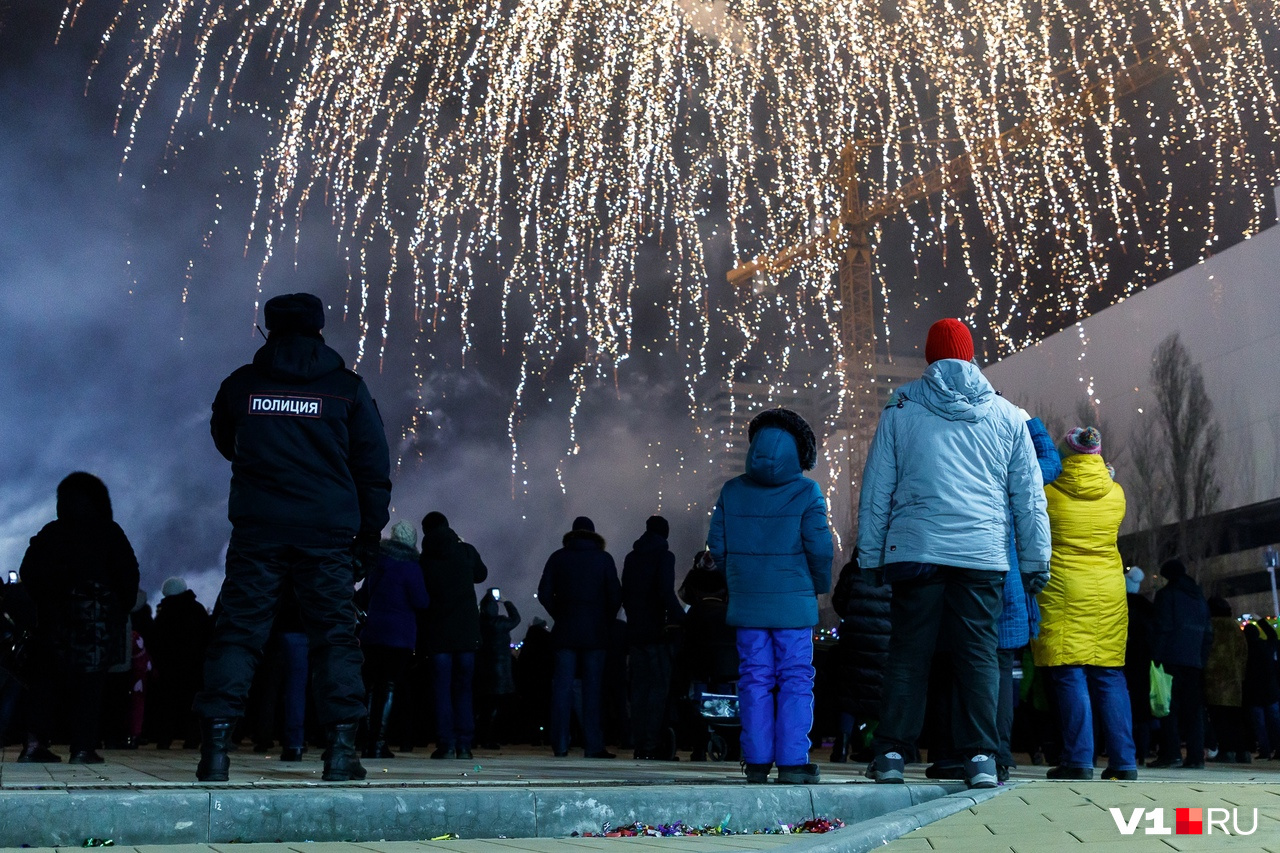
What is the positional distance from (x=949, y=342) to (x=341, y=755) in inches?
124

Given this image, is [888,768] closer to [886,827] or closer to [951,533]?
[951,533]

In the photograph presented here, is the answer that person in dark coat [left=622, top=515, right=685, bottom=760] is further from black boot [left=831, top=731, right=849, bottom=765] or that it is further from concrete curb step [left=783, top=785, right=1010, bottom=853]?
concrete curb step [left=783, top=785, right=1010, bottom=853]

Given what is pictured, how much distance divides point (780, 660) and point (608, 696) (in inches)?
366

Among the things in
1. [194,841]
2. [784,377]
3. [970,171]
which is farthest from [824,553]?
[784,377]

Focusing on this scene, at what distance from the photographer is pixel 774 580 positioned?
250 inches

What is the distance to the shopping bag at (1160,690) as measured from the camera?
10.8m

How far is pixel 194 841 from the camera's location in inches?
146

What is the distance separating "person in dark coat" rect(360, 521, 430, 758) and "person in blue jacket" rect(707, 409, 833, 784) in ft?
11.7

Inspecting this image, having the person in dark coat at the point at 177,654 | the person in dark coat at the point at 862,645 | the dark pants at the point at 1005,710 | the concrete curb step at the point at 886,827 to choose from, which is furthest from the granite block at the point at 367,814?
the person in dark coat at the point at 177,654

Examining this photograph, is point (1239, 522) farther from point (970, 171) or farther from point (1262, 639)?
point (970, 171)

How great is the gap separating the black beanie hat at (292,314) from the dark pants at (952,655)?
9.28ft

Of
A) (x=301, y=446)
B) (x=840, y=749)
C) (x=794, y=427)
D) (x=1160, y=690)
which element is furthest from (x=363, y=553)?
(x=1160, y=690)

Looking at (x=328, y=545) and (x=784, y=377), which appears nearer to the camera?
(x=328, y=545)

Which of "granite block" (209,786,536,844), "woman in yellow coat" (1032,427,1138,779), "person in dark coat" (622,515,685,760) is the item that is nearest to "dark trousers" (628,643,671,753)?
"person in dark coat" (622,515,685,760)
